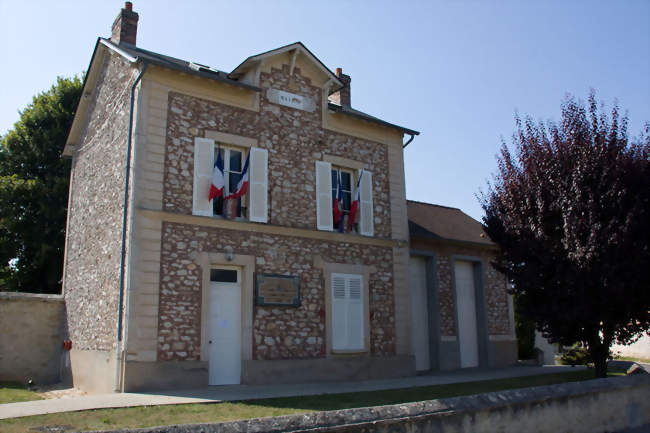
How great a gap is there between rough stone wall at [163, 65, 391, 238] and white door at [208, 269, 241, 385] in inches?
61.0

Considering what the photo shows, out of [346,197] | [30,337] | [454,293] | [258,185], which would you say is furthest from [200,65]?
[454,293]

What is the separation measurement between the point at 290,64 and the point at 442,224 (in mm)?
7088

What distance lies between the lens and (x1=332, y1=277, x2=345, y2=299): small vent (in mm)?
12352

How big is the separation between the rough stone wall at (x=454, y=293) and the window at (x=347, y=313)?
2960mm

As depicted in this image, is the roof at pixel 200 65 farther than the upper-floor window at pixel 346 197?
No

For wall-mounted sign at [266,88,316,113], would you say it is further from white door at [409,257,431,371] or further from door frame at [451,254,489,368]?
door frame at [451,254,489,368]

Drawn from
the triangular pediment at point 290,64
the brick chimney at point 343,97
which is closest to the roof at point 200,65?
the triangular pediment at point 290,64

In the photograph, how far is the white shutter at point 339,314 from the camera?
12.2 metres

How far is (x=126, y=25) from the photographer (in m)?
13.9

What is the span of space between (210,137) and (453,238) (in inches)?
303

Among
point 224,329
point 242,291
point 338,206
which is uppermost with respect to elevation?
point 338,206

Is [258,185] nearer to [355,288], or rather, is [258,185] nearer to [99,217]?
[355,288]

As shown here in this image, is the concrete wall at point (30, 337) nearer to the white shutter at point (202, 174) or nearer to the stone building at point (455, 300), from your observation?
the white shutter at point (202, 174)

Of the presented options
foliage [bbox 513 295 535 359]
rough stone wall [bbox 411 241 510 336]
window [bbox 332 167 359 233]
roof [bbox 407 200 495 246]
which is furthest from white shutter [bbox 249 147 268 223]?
foliage [bbox 513 295 535 359]
